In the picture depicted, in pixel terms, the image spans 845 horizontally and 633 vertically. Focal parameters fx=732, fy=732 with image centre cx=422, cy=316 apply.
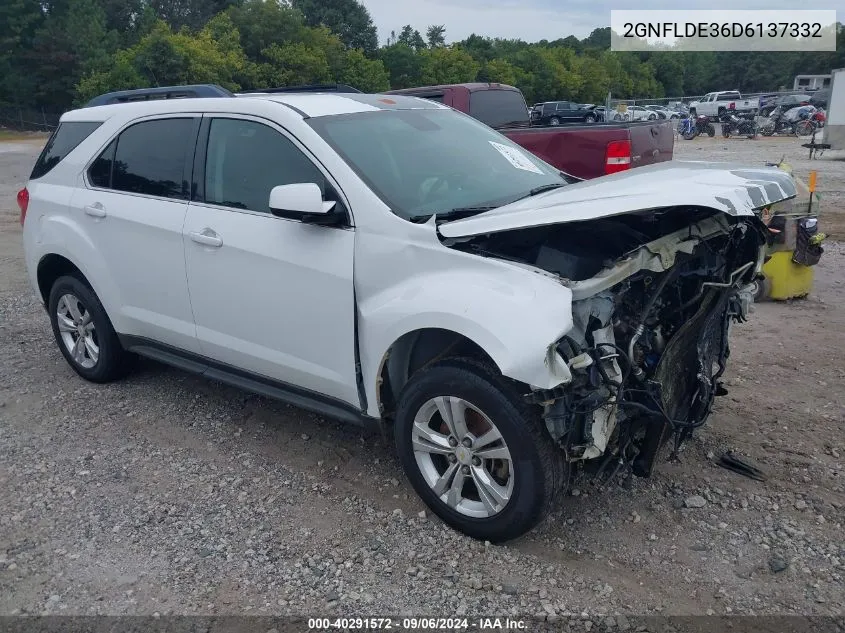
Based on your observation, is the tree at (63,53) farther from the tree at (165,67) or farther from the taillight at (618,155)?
the taillight at (618,155)

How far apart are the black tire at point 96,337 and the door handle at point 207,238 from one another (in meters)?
1.27

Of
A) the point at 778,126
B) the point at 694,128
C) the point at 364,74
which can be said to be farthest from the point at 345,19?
the point at 778,126

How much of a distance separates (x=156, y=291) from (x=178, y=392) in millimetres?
977

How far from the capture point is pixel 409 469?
11.2 ft

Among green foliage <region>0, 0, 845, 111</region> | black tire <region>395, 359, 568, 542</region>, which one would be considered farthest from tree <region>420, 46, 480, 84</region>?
black tire <region>395, 359, 568, 542</region>

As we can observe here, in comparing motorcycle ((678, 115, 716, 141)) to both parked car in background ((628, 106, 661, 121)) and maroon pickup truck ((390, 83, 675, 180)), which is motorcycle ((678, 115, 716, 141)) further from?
maroon pickup truck ((390, 83, 675, 180))

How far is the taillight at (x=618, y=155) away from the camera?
7512mm

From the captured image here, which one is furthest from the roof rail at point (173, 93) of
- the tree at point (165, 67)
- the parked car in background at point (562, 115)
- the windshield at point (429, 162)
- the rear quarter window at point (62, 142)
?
the tree at point (165, 67)

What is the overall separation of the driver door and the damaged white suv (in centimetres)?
1

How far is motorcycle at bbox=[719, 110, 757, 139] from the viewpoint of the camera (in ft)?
97.4

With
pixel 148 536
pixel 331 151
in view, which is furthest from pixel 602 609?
pixel 331 151

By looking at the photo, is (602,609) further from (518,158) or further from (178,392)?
(178,392)

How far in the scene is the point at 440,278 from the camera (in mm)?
3131

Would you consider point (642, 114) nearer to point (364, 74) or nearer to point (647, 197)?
point (364, 74)
